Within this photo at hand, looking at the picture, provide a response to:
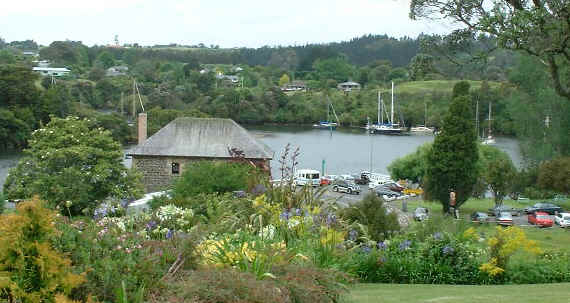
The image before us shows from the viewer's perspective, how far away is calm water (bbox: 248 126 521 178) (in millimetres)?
67375

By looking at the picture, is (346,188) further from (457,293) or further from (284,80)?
(284,80)

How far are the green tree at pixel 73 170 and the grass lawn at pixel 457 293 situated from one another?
1958 cm

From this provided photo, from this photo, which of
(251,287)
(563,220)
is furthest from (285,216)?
(563,220)

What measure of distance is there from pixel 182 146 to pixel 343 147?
5266 cm

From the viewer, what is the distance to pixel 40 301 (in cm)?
514

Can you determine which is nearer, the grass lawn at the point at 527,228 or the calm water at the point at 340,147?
the grass lawn at the point at 527,228

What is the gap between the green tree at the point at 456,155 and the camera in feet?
126

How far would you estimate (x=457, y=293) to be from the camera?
8281 millimetres

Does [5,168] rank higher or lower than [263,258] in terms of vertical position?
lower

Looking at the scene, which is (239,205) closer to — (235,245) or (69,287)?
(235,245)

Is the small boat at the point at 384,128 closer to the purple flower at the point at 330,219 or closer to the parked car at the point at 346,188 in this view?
the parked car at the point at 346,188

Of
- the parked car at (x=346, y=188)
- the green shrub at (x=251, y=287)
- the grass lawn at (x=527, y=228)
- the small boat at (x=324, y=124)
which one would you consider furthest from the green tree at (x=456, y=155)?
the small boat at (x=324, y=124)

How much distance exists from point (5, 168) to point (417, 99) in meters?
84.2

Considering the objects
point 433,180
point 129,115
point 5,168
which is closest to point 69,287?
point 433,180
